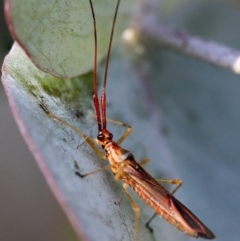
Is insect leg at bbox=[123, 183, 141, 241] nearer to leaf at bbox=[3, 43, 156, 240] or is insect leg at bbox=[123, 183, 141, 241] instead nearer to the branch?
leaf at bbox=[3, 43, 156, 240]

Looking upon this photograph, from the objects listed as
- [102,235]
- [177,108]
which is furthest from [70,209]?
[177,108]

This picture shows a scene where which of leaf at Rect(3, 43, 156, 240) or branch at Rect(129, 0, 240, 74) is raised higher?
branch at Rect(129, 0, 240, 74)

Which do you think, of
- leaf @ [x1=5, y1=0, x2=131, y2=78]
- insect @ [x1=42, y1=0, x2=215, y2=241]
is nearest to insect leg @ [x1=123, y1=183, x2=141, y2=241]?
insect @ [x1=42, y1=0, x2=215, y2=241]

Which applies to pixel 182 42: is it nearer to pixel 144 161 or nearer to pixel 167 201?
pixel 144 161

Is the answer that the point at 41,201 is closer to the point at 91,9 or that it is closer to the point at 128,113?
the point at 128,113

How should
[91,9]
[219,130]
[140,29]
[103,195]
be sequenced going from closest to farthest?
[103,195] < [91,9] < [219,130] < [140,29]
